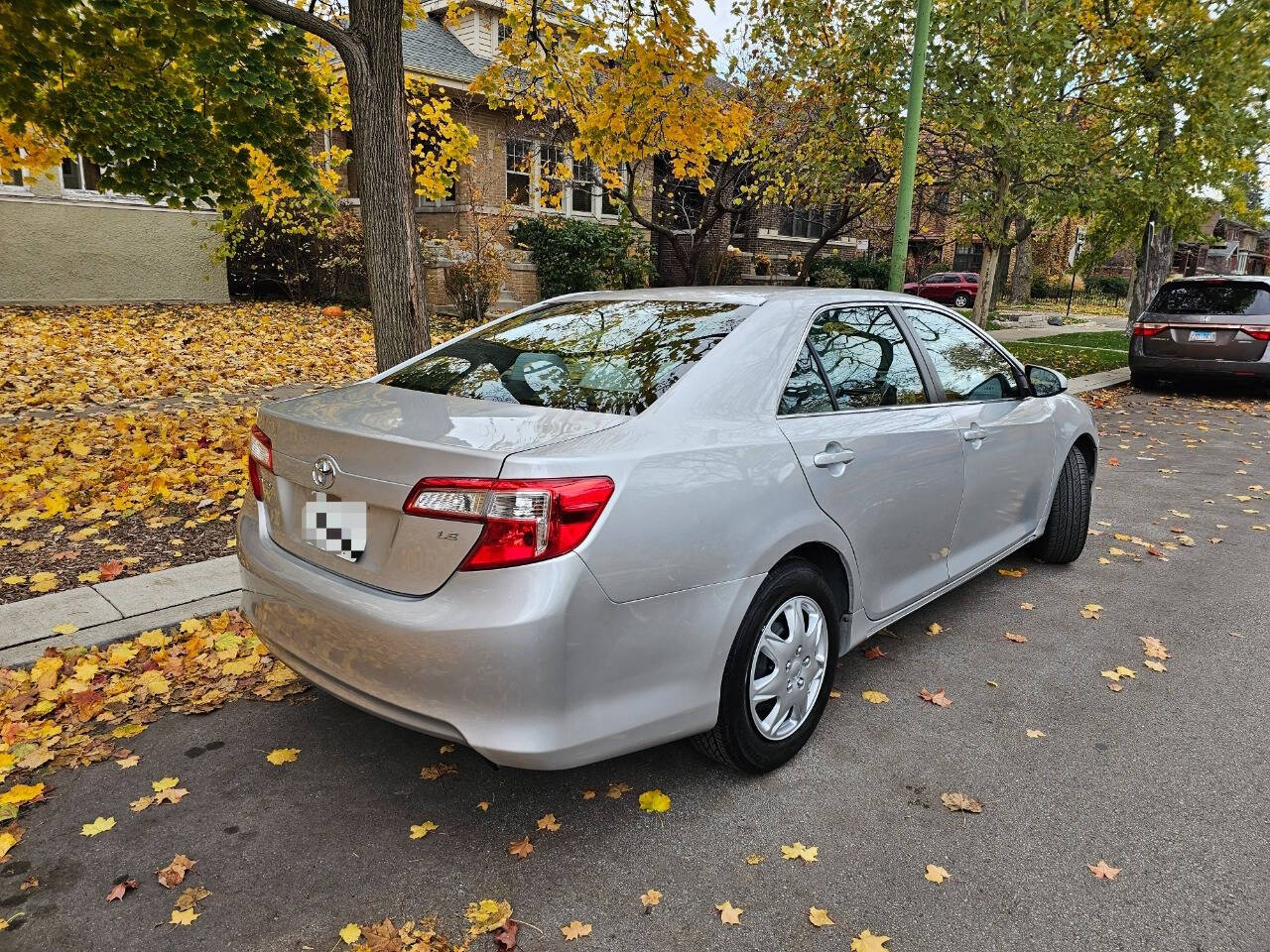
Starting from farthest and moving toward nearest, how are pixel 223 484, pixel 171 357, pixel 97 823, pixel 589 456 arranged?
pixel 171 357, pixel 223 484, pixel 97 823, pixel 589 456

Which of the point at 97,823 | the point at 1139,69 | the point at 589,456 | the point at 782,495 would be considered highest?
the point at 1139,69

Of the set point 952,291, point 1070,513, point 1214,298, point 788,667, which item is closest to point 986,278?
point 1214,298

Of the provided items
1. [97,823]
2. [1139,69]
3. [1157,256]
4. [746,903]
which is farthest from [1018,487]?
[1157,256]

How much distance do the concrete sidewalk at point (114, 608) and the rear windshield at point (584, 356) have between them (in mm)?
1740

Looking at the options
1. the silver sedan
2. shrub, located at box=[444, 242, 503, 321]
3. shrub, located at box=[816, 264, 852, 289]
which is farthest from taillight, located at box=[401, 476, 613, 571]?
shrub, located at box=[816, 264, 852, 289]

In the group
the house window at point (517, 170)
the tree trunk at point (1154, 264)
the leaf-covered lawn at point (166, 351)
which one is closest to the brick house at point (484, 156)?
the house window at point (517, 170)

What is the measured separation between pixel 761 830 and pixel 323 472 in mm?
1706

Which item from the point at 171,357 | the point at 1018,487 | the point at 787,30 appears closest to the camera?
the point at 1018,487

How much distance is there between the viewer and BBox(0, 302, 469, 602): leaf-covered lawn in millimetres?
4871

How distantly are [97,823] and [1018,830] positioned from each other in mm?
2842

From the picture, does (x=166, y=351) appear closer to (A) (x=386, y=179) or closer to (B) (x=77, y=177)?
(B) (x=77, y=177)

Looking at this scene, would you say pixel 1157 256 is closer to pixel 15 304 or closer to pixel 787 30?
pixel 787 30

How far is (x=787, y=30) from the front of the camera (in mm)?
13766

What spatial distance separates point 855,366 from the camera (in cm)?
338
